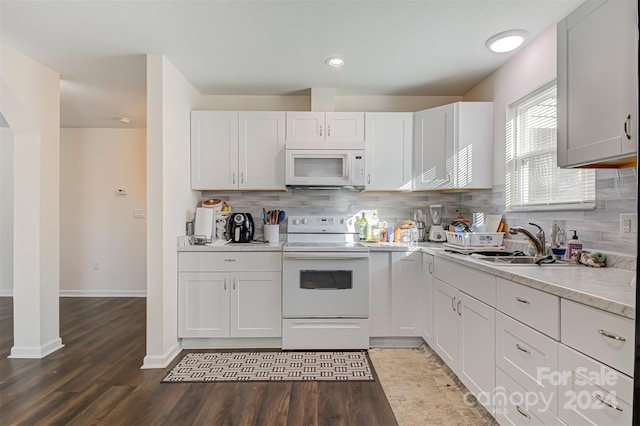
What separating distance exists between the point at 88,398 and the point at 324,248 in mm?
1919

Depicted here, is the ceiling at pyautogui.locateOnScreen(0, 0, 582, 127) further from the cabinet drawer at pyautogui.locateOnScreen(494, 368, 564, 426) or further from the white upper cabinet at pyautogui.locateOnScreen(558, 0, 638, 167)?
the cabinet drawer at pyautogui.locateOnScreen(494, 368, 564, 426)

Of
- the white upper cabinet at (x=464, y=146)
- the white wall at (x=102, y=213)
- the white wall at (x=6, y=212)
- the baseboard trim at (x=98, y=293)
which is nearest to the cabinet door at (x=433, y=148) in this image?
the white upper cabinet at (x=464, y=146)

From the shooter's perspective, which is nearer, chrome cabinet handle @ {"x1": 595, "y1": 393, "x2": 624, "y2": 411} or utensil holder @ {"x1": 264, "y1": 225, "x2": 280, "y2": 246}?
chrome cabinet handle @ {"x1": 595, "y1": 393, "x2": 624, "y2": 411}

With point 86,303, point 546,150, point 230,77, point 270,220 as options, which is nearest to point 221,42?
point 230,77

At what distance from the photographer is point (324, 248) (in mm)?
2955

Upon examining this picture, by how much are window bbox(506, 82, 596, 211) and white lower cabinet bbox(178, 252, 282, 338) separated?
208 cm

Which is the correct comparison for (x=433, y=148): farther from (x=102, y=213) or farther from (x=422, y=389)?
(x=102, y=213)

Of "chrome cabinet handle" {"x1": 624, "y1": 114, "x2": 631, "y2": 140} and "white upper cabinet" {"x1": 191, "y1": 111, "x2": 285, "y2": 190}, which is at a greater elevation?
"white upper cabinet" {"x1": 191, "y1": 111, "x2": 285, "y2": 190}

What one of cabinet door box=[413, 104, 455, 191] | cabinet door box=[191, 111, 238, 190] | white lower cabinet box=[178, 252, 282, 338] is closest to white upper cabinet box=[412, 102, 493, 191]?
cabinet door box=[413, 104, 455, 191]

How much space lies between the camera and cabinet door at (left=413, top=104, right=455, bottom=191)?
10.3 ft

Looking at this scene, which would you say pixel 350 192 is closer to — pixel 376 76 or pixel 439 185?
pixel 439 185

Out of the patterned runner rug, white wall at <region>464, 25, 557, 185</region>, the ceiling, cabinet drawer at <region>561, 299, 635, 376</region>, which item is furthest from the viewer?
the patterned runner rug

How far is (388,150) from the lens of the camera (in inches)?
134

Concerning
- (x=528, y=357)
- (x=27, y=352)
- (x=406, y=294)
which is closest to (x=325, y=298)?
(x=406, y=294)
